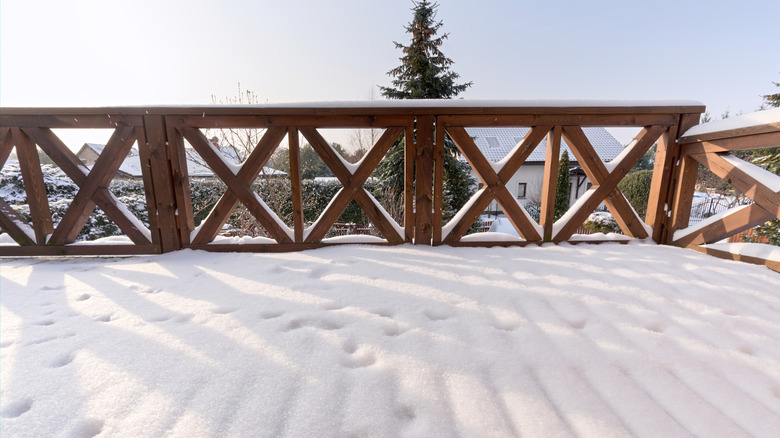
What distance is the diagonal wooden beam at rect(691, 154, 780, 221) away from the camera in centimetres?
169

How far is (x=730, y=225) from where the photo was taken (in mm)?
1929

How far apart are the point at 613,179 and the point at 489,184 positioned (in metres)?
0.99

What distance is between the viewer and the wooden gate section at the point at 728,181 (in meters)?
1.71

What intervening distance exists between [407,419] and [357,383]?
0.62 ft

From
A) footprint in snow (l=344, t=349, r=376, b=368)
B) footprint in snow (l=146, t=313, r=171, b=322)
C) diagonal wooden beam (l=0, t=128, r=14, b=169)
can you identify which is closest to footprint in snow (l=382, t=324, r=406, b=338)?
footprint in snow (l=344, t=349, r=376, b=368)

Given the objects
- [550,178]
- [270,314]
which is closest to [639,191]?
[550,178]

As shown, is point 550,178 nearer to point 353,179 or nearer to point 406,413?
point 353,179

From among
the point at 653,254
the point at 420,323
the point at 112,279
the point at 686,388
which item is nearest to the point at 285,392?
the point at 420,323

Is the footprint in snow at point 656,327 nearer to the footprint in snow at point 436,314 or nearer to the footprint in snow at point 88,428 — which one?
the footprint in snow at point 436,314

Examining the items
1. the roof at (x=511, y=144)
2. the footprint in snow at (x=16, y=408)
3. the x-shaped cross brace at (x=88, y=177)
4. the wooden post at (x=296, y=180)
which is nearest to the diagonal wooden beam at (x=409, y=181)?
the wooden post at (x=296, y=180)

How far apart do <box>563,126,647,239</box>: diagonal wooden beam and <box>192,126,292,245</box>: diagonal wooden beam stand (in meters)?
2.20

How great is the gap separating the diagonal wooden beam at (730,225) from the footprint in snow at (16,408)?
3563 mm

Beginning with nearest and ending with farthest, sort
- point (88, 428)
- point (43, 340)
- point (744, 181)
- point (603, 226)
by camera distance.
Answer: point (88, 428), point (43, 340), point (744, 181), point (603, 226)

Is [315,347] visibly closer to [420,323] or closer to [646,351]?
[420,323]
